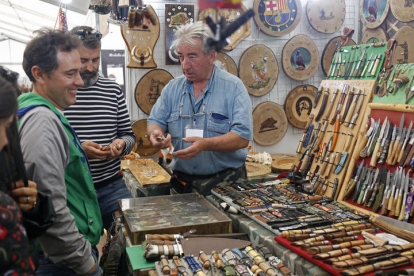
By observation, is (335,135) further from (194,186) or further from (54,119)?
(54,119)

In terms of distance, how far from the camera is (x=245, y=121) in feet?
8.52

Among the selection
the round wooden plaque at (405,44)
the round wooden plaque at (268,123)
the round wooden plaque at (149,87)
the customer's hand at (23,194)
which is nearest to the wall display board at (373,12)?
the round wooden plaque at (405,44)

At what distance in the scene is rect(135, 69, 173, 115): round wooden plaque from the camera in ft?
15.3

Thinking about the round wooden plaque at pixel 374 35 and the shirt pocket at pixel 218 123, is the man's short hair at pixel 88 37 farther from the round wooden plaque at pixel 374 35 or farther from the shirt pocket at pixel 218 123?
the round wooden plaque at pixel 374 35

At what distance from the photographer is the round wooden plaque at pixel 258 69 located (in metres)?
4.95

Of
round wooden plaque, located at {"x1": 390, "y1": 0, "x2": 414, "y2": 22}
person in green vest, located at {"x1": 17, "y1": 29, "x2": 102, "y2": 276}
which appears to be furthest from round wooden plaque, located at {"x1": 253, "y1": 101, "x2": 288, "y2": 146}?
person in green vest, located at {"x1": 17, "y1": 29, "x2": 102, "y2": 276}

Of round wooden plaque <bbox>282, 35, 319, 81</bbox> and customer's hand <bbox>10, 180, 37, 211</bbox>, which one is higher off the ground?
round wooden plaque <bbox>282, 35, 319, 81</bbox>

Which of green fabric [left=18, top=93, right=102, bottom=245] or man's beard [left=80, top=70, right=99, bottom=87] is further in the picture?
man's beard [left=80, top=70, right=99, bottom=87]

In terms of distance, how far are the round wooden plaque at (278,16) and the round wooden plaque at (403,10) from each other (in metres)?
1.23

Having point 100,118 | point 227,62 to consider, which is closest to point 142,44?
point 227,62

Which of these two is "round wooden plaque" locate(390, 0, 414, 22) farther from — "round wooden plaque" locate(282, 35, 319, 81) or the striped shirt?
the striped shirt

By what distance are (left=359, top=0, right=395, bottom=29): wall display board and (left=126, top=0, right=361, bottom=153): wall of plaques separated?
16 cm

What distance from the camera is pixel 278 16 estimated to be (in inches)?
196

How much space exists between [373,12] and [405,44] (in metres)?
0.79
